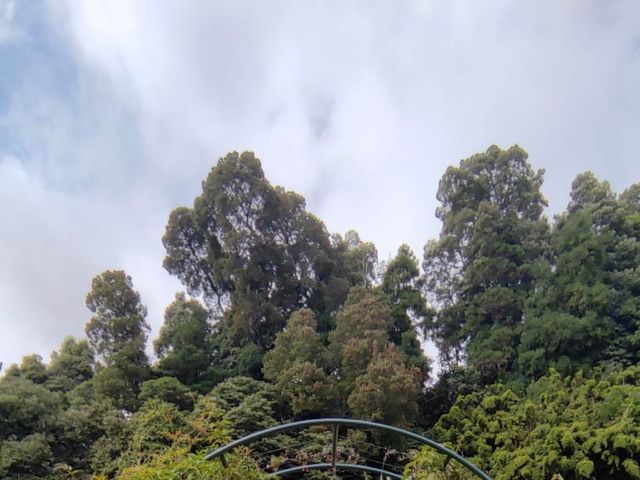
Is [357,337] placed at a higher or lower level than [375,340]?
higher

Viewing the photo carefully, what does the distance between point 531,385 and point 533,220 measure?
4.40 metres

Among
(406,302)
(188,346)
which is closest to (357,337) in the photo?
(406,302)

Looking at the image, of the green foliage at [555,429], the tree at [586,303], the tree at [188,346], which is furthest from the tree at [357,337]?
the tree at [188,346]

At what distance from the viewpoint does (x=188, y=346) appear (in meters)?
10.5

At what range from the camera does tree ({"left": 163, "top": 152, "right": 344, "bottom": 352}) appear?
11.2 meters

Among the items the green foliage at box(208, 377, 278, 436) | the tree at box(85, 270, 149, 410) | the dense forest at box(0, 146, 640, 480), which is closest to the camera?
the dense forest at box(0, 146, 640, 480)

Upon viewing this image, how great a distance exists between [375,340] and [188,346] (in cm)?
406

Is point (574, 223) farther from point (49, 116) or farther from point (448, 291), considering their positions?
point (49, 116)

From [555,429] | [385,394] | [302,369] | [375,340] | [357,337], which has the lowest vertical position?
[555,429]

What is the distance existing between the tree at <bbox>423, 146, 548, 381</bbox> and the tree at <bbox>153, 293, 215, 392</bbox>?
4869mm

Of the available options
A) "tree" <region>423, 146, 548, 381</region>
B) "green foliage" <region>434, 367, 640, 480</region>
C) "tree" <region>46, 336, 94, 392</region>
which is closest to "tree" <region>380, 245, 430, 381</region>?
"tree" <region>423, 146, 548, 381</region>

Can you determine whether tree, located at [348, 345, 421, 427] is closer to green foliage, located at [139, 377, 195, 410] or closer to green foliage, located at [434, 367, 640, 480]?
green foliage, located at [434, 367, 640, 480]

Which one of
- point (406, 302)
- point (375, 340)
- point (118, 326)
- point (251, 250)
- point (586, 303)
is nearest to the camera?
point (375, 340)

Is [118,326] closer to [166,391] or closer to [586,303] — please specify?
[166,391]
